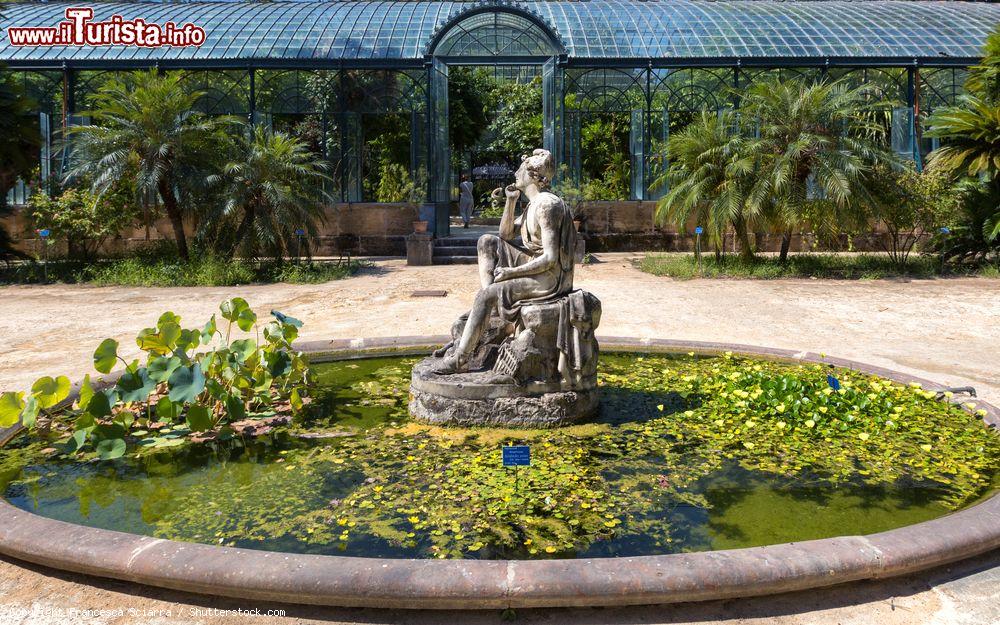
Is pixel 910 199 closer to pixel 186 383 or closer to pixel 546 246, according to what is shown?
pixel 546 246

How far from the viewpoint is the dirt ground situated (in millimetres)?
2908

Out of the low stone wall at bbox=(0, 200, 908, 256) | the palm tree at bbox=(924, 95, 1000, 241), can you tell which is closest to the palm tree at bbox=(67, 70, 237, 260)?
the low stone wall at bbox=(0, 200, 908, 256)

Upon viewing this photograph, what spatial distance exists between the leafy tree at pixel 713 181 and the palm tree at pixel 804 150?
0.98 ft

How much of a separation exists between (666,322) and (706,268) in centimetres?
575

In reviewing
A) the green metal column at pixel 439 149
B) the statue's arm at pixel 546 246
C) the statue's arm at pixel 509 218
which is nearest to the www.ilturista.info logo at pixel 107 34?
the green metal column at pixel 439 149

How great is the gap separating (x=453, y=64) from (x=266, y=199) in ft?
→ 22.3

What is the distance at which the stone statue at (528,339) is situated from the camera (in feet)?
17.3

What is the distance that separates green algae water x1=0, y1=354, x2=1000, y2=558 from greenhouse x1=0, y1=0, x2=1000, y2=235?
13559 mm

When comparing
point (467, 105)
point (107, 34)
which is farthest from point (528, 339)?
point (467, 105)

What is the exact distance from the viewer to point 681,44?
20375 millimetres

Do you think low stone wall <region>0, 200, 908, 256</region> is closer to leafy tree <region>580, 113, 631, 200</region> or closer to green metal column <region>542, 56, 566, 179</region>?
leafy tree <region>580, 113, 631, 200</region>

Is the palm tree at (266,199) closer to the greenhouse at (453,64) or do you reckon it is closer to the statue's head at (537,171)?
the greenhouse at (453,64)

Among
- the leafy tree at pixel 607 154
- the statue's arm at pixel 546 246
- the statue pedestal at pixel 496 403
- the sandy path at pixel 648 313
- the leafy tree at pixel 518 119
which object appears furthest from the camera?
the leafy tree at pixel 518 119

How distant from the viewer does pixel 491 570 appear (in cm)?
290
